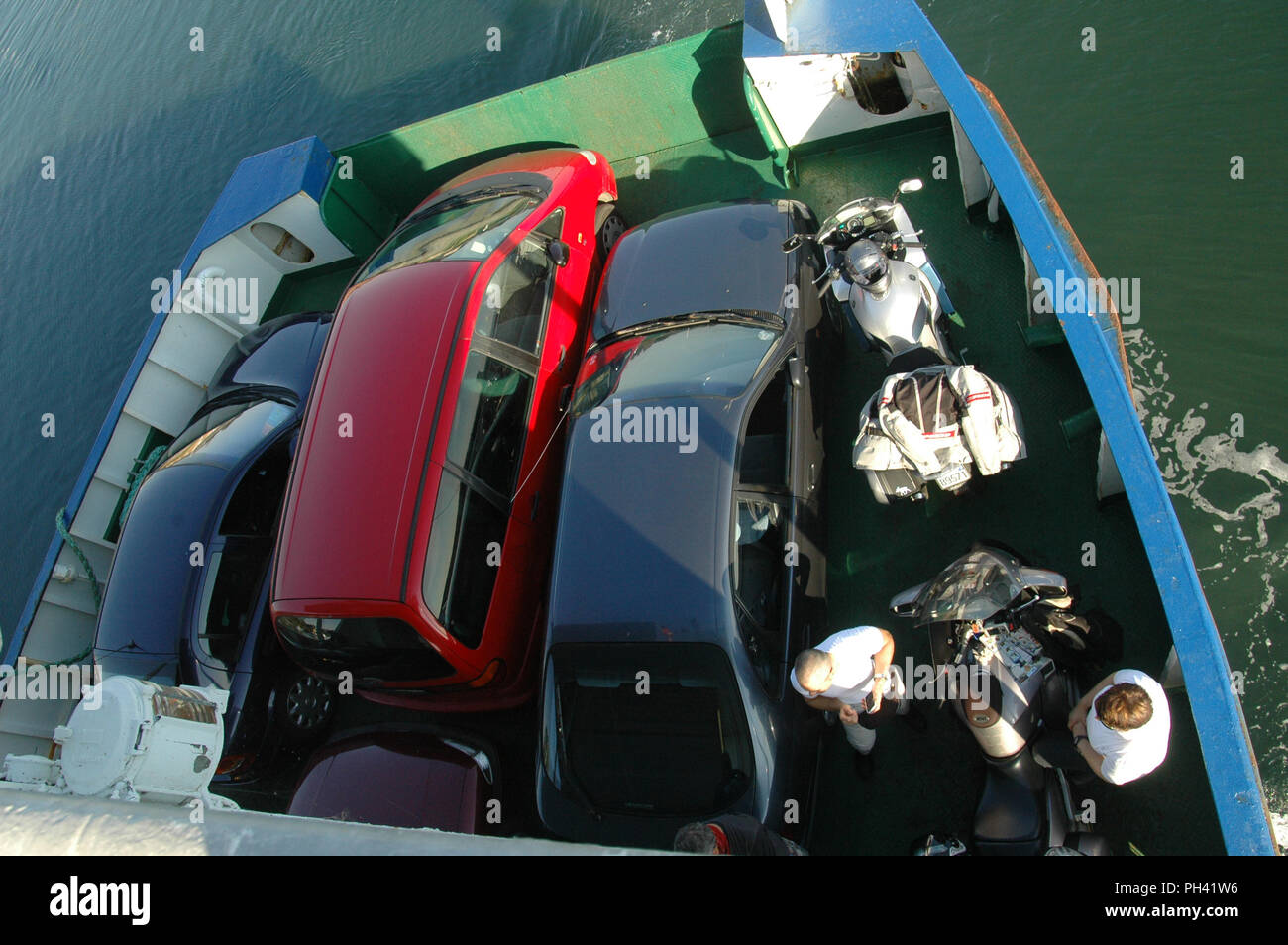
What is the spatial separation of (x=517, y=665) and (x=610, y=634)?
1058 mm

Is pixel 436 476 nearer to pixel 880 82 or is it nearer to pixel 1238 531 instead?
pixel 880 82

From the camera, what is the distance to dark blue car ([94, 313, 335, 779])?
4906 mm

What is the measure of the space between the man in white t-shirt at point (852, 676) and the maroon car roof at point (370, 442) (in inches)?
83.6

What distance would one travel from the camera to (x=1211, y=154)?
6207mm

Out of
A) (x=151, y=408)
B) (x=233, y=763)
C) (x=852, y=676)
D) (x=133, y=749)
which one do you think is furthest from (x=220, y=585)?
(x=852, y=676)

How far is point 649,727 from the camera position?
3.76 meters

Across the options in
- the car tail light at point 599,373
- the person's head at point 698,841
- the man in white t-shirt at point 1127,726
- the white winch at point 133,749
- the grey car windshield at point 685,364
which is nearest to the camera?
the white winch at point 133,749

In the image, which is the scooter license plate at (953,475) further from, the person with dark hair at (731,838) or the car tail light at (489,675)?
the car tail light at (489,675)

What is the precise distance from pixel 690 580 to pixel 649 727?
2.34ft

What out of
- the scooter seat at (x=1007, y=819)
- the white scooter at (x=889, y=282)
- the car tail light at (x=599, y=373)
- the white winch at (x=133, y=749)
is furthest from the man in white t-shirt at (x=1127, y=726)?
the white winch at (x=133, y=749)

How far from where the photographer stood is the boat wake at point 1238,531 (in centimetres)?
439

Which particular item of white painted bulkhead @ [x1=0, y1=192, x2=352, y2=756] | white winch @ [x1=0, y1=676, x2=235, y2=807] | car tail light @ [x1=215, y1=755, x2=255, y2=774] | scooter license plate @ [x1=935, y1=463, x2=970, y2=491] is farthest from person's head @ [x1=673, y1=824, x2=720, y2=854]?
white painted bulkhead @ [x1=0, y1=192, x2=352, y2=756]

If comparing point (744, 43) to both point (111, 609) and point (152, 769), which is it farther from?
point (111, 609)
